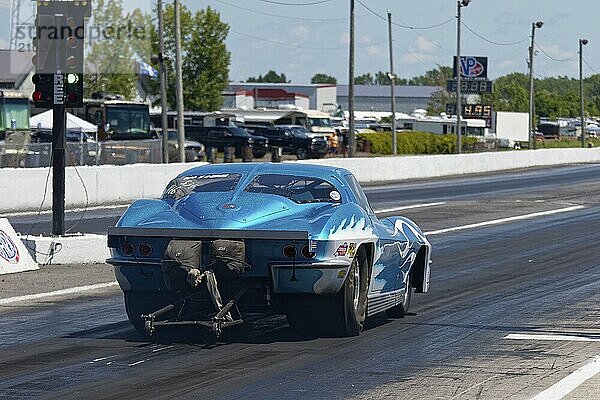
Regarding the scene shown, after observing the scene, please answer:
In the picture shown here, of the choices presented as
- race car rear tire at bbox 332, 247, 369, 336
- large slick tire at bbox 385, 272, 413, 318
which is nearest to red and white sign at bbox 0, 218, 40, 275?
large slick tire at bbox 385, 272, 413, 318

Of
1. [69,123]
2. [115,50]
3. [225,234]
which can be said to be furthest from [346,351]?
[115,50]

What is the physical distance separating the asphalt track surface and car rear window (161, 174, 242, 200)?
4.18 ft

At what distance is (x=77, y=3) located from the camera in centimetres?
1859

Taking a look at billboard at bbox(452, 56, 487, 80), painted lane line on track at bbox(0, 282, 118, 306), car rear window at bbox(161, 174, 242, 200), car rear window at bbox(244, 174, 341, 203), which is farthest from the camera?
billboard at bbox(452, 56, 487, 80)

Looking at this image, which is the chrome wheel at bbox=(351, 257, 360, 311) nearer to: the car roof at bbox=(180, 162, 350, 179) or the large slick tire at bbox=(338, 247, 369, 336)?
the large slick tire at bbox=(338, 247, 369, 336)

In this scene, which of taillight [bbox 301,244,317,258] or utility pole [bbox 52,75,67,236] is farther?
utility pole [bbox 52,75,67,236]

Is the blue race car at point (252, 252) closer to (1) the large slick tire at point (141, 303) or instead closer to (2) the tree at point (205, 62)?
(1) the large slick tire at point (141, 303)

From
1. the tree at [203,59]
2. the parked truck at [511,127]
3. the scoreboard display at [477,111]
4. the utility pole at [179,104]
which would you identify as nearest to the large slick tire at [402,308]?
the utility pole at [179,104]

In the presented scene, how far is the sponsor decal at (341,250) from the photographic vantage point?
384 inches

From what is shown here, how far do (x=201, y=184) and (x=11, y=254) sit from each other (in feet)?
20.7

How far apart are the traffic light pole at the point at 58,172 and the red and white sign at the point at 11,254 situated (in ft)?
4.14

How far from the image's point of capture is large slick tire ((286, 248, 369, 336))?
33.0 ft

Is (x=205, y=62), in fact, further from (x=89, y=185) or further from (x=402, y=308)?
(x=402, y=308)

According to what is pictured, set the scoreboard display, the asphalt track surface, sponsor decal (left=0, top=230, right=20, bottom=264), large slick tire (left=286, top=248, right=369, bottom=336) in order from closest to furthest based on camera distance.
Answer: the asphalt track surface < large slick tire (left=286, top=248, right=369, bottom=336) < sponsor decal (left=0, top=230, right=20, bottom=264) < the scoreboard display
